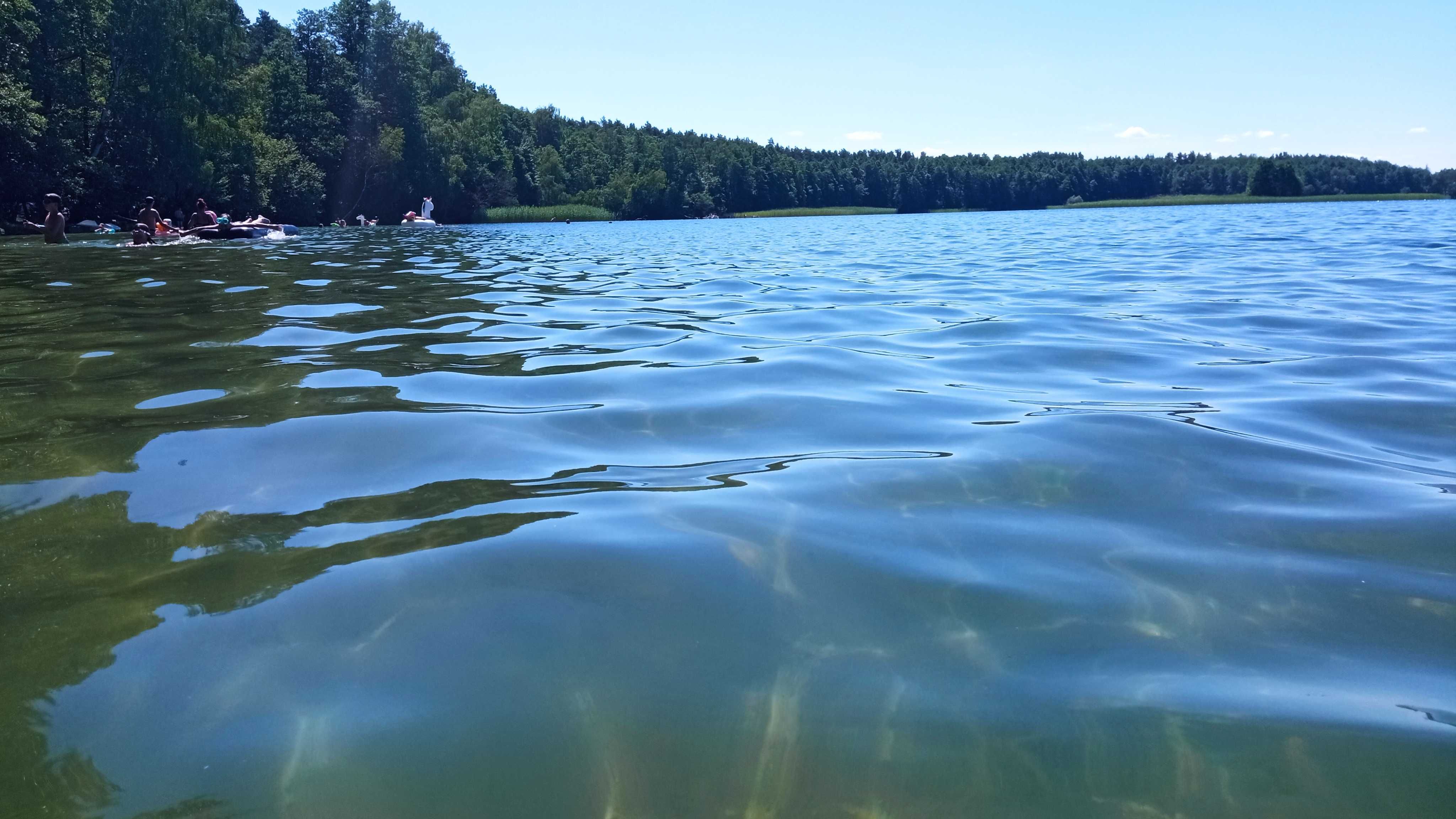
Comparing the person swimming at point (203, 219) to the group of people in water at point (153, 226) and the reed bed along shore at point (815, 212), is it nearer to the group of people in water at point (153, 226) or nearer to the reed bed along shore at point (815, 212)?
the group of people in water at point (153, 226)

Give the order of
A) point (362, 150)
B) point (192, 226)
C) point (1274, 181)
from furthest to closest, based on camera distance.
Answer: point (1274, 181) → point (362, 150) → point (192, 226)

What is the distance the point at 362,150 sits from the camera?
2224 inches

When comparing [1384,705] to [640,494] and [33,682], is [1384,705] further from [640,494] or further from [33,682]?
[33,682]

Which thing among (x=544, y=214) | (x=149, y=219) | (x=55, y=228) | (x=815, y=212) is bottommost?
(x=55, y=228)

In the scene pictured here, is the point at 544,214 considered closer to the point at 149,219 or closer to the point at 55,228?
the point at 149,219

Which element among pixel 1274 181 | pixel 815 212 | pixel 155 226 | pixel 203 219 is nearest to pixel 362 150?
pixel 203 219

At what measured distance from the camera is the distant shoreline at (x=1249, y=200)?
7700cm

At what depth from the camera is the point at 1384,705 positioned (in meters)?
1.91

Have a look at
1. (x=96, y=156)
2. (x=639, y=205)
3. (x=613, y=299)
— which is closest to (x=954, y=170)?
(x=639, y=205)

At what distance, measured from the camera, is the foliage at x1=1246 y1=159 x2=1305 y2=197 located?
8244 centimetres

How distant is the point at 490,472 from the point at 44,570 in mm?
1446

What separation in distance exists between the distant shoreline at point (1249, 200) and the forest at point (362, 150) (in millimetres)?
3325

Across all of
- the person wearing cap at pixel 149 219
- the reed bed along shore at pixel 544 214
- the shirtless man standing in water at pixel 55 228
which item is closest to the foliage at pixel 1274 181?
the reed bed along shore at pixel 544 214

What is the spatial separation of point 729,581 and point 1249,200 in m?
92.6
